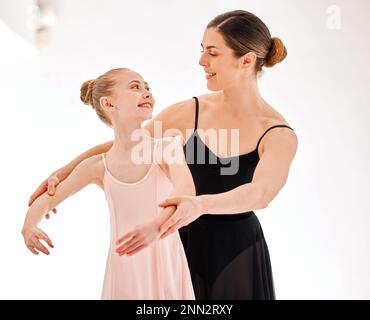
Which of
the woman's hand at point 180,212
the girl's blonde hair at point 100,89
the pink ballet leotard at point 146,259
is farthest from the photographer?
the girl's blonde hair at point 100,89

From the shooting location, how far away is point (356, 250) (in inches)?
81.4

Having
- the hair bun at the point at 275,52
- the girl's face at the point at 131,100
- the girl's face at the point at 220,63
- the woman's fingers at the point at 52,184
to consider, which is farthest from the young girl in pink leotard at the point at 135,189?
the hair bun at the point at 275,52

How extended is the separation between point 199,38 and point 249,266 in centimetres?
81

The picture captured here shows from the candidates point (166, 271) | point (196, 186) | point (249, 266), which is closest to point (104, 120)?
point (196, 186)

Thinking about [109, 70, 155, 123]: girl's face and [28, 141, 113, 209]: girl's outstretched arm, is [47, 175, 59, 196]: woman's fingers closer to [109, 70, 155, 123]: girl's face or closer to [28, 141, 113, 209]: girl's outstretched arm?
[28, 141, 113, 209]: girl's outstretched arm

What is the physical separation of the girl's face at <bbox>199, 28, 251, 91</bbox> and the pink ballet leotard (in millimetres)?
292

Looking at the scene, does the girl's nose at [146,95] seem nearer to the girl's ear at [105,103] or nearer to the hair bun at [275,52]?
the girl's ear at [105,103]

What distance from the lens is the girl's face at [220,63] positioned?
1.77 m

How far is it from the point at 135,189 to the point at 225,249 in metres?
0.31

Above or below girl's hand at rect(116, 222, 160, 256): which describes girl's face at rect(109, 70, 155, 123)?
above

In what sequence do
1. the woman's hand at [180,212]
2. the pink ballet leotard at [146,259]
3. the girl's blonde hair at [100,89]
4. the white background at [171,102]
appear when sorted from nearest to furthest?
the woman's hand at [180,212], the pink ballet leotard at [146,259], the girl's blonde hair at [100,89], the white background at [171,102]

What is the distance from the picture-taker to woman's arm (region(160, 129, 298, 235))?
1470 mm

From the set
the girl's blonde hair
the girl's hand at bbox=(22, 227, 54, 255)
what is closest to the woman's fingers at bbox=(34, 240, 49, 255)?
the girl's hand at bbox=(22, 227, 54, 255)
